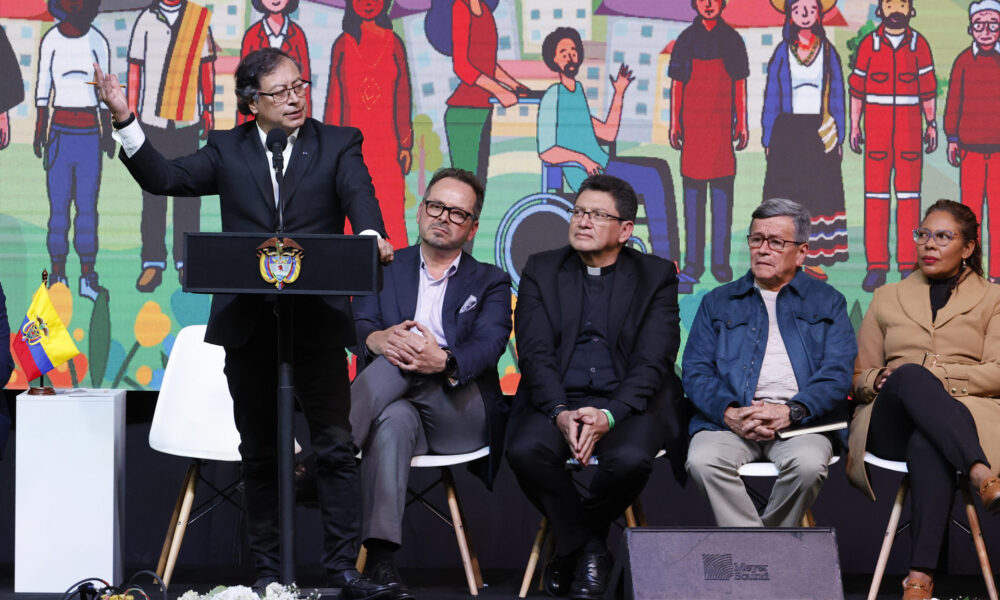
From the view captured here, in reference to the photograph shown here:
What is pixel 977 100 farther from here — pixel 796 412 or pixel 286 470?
pixel 286 470

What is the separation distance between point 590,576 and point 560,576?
160mm

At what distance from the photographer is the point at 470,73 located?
455cm

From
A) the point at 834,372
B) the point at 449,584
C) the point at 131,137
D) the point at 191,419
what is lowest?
the point at 449,584

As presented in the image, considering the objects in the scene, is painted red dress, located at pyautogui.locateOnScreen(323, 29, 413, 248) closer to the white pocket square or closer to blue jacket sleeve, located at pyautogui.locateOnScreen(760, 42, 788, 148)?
the white pocket square

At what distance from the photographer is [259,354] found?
314 centimetres

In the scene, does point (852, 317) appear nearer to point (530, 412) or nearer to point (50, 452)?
point (530, 412)

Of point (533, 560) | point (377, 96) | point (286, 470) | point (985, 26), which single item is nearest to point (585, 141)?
point (377, 96)

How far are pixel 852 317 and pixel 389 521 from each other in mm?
2035

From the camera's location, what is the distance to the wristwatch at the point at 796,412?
371cm

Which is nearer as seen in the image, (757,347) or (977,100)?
(757,347)

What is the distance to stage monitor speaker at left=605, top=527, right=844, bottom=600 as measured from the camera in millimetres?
2898

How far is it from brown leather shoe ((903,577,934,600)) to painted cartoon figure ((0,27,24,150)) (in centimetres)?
357

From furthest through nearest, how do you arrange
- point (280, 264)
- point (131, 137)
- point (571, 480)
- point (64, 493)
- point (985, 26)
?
point (985, 26) < point (64, 493) < point (571, 480) < point (131, 137) < point (280, 264)

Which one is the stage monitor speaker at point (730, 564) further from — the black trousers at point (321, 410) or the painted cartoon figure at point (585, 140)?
the painted cartoon figure at point (585, 140)
